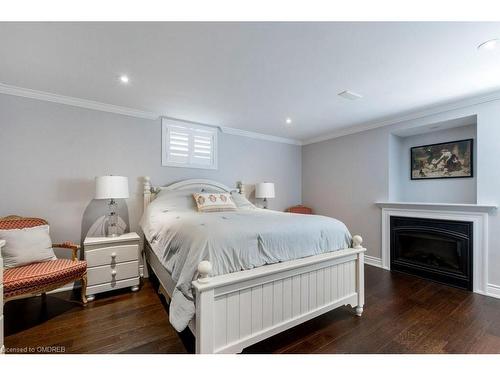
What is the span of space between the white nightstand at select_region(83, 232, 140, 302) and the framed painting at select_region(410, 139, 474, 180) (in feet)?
13.8

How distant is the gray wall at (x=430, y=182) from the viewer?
3.11m

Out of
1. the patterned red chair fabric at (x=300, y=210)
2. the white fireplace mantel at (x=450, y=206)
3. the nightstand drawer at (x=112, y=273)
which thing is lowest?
the nightstand drawer at (x=112, y=273)

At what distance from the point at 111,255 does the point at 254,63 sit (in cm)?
249

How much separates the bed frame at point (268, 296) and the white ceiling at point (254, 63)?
1614 mm

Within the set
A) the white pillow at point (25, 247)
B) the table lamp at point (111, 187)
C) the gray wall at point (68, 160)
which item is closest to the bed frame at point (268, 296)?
the table lamp at point (111, 187)

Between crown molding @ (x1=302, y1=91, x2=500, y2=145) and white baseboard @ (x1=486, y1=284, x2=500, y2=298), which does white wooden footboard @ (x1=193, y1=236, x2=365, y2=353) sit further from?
→ crown molding @ (x1=302, y1=91, x2=500, y2=145)

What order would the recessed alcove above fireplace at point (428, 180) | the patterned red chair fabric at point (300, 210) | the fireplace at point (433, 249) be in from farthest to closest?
the patterned red chair fabric at point (300, 210) < the recessed alcove above fireplace at point (428, 180) < the fireplace at point (433, 249)

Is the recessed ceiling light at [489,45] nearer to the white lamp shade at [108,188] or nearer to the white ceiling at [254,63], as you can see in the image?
the white ceiling at [254,63]

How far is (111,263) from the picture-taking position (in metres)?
2.54

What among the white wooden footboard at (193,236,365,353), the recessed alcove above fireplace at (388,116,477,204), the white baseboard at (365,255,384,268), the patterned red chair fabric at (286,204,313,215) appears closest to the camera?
the white wooden footboard at (193,236,365,353)

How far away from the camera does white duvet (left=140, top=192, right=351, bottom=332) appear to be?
1.49m

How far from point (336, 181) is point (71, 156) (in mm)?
4130

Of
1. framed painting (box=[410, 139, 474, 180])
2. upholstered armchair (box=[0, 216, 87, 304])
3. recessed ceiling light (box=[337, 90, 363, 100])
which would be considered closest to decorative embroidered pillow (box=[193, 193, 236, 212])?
upholstered armchair (box=[0, 216, 87, 304])

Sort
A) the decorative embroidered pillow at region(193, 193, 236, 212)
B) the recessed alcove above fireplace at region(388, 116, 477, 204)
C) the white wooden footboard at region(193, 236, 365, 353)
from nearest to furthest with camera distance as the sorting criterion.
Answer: the white wooden footboard at region(193, 236, 365, 353) → the decorative embroidered pillow at region(193, 193, 236, 212) → the recessed alcove above fireplace at region(388, 116, 477, 204)
